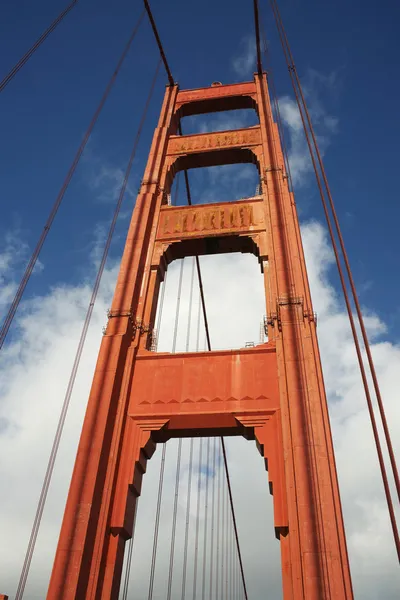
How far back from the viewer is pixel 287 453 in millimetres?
11094

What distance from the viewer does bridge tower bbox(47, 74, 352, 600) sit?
32.9ft

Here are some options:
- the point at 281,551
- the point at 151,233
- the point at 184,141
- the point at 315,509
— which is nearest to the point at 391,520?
the point at 315,509

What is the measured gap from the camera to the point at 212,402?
41.3 ft

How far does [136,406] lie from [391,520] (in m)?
7.67

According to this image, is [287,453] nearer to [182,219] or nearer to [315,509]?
[315,509]

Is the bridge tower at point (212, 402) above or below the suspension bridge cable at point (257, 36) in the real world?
below

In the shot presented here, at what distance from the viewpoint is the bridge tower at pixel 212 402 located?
394 inches

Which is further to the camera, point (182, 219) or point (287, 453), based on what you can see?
point (182, 219)

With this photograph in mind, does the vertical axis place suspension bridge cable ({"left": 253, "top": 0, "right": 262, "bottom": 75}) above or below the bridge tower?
above

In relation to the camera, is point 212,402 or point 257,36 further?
point 257,36

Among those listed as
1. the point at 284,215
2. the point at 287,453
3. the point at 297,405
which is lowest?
the point at 287,453

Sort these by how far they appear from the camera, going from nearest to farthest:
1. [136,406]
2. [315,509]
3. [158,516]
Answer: [315,509], [136,406], [158,516]

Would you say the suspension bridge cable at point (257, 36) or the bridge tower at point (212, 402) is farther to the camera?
the suspension bridge cable at point (257, 36)

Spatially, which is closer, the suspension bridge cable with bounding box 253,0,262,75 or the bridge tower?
the bridge tower
